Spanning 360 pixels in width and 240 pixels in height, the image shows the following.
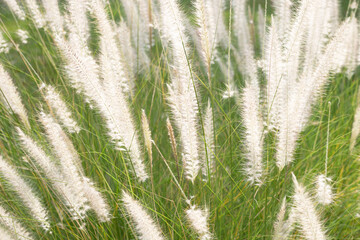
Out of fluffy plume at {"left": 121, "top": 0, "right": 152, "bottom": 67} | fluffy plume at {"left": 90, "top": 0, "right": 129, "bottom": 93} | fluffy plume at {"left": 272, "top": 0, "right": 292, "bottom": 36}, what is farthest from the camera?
fluffy plume at {"left": 121, "top": 0, "right": 152, "bottom": 67}

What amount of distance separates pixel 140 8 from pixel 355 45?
1533 millimetres

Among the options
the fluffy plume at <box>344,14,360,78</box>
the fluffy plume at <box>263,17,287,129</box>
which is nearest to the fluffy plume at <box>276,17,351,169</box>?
the fluffy plume at <box>263,17,287,129</box>

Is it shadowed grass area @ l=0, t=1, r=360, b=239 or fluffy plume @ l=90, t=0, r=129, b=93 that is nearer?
fluffy plume @ l=90, t=0, r=129, b=93

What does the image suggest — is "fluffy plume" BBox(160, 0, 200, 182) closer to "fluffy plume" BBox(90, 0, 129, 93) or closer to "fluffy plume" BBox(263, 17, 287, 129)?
"fluffy plume" BBox(90, 0, 129, 93)

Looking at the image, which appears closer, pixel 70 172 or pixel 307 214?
pixel 307 214

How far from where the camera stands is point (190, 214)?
1.18 metres

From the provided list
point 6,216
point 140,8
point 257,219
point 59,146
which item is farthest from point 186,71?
point 140,8

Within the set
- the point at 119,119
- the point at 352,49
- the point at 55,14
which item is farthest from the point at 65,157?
the point at 352,49

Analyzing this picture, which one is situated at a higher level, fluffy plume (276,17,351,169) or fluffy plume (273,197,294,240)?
fluffy plume (276,17,351,169)

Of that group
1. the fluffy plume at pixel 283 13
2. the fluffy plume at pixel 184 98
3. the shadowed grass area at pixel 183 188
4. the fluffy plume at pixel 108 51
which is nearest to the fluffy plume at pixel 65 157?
the shadowed grass area at pixel 183 188

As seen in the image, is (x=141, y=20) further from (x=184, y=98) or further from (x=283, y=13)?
(x=184, y=98)

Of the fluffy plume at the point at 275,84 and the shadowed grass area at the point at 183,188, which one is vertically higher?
the fluffy plume at the point at 275,84

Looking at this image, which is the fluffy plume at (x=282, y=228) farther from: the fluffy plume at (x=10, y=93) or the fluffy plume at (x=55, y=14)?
the fluffy plume at (x=55, y=14)

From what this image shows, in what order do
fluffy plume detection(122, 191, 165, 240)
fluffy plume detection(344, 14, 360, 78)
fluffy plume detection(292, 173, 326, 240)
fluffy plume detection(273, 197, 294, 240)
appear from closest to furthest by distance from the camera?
fluffy plume detection(292, 173, 326, 240) → fluffy plume detection(122, 191, 165, 240) → fluffy plume detection(273, 197, 294, 240) → fluffy plume detection(344, 14, 360, 78)
